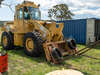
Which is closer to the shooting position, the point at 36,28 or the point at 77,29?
the point at 36,28

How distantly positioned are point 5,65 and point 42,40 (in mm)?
2189

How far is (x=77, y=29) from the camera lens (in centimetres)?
1179

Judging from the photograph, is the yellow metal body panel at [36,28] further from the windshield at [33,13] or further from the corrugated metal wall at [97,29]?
the corrugated metal wall at [97,29]

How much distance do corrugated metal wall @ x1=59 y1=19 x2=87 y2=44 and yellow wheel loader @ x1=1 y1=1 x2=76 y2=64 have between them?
16.0 ft

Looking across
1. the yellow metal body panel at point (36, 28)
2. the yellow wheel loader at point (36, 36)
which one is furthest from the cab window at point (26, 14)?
the yellow metal body panel at point (36, 28)

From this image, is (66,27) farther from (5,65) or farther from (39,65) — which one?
(5,65)

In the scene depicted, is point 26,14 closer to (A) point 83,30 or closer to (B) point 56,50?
(B) point 56,50

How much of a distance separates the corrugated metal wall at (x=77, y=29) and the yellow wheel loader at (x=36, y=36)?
4885 mm

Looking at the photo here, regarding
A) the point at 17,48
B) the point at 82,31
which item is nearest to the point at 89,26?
the point at 82,31

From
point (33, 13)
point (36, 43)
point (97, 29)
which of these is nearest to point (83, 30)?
point (97, 29)

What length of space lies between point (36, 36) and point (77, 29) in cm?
663

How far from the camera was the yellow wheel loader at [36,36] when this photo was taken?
569cm

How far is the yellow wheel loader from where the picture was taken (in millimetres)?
5685

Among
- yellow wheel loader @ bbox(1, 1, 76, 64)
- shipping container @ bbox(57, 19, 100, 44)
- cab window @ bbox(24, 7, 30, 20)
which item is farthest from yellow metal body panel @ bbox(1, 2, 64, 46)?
shipping container @ bbox(57, 19, 100, 44)
